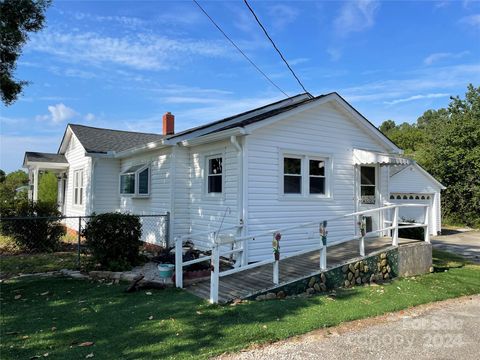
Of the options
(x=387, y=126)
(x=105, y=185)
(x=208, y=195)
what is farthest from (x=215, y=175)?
(x=387, y=126)

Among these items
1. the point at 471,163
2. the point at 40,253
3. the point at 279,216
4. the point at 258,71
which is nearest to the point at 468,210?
the point at 471,163

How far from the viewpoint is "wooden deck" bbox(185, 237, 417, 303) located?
273 inches

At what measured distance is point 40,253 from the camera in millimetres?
11297

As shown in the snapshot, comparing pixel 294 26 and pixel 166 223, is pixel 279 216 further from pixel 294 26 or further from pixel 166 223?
pixel 294 26

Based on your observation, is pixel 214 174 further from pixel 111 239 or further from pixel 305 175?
pixel 111 239

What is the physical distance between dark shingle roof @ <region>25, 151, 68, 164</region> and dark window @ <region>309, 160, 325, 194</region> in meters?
13.8

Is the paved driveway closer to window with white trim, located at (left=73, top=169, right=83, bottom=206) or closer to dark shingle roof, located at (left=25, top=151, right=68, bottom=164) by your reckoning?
window with white trim, located at (left=73, top=169, right=83, bottom=206)

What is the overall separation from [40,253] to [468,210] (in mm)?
25448

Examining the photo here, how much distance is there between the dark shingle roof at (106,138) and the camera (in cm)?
1570

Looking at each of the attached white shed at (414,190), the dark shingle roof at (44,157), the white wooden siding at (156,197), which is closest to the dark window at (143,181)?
the white wooden siding at (156,197)

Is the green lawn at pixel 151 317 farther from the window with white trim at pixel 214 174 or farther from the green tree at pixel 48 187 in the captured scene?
the green tree at pixel 48 187

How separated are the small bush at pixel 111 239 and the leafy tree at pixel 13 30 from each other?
13.0 feet

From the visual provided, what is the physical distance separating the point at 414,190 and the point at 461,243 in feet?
12.9

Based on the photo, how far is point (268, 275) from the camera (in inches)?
307
